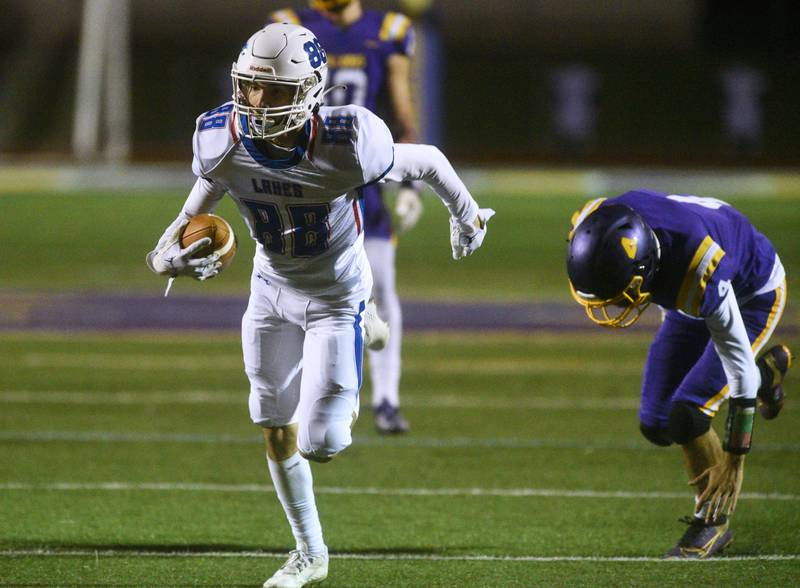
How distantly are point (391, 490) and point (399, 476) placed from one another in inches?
9.7

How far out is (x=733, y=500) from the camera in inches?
171

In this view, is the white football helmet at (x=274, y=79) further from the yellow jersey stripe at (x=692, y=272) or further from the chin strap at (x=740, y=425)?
the chin strap at (x=740, y=425)

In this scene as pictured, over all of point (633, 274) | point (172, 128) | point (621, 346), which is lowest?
point (172, 128)

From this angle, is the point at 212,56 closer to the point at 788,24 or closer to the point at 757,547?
the point at 788,24

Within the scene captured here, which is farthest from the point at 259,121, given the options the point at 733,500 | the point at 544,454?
the point at 544,454

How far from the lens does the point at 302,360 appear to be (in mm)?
4320

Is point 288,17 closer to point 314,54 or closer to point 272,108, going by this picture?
point 314,54

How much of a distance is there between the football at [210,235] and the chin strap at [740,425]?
1.63m

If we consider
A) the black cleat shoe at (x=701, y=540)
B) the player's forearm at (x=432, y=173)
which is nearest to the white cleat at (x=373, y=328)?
the player's forearm at (x=432, y=173)

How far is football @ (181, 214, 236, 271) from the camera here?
4102mm

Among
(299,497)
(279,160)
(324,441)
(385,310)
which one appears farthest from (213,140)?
(385,310)

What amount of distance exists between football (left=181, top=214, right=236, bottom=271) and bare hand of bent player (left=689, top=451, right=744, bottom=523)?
168 centimetres

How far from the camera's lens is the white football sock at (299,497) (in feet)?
14.1

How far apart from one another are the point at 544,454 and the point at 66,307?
5.58m
